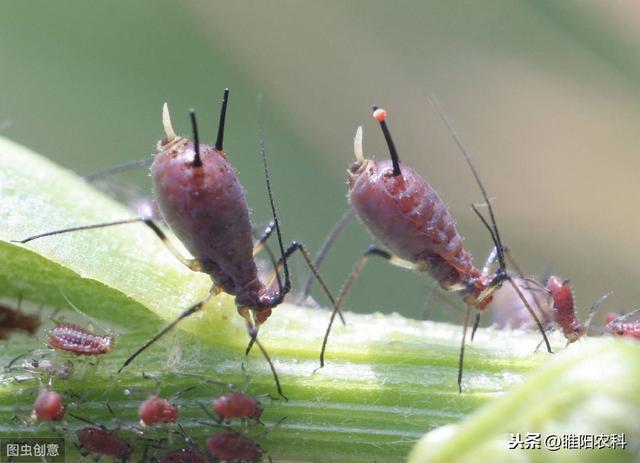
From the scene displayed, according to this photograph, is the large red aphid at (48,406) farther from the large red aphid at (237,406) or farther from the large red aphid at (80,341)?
the large red aphid at (237,406)

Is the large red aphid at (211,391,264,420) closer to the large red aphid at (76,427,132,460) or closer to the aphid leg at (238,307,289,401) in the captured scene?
the aphid leg at (238,307,289,401)

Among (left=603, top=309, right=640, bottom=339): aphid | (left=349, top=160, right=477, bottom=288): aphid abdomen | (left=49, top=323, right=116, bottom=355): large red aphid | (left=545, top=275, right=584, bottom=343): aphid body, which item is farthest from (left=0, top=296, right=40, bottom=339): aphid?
(left=603, top=309, right=640, bottom=339): aphid

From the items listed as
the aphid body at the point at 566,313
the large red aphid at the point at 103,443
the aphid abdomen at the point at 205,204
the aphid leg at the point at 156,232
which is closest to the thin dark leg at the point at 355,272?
the aphid abdomen at the point at 205,204

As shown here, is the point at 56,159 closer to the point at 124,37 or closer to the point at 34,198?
the point at 124,37

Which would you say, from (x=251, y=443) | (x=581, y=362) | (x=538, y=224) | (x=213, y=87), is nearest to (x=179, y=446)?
(x=251, y=443)

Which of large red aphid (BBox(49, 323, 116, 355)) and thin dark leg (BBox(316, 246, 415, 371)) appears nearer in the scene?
large red aphid (BBox(49, 323, 116, 355))

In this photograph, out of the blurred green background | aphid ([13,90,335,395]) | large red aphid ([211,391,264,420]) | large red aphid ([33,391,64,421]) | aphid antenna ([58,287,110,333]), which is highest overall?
the blurred green background
